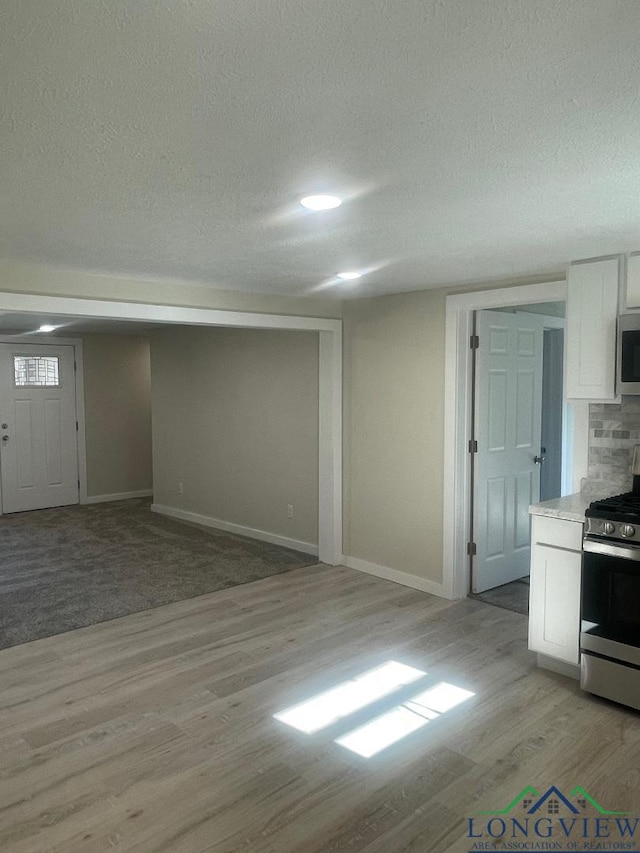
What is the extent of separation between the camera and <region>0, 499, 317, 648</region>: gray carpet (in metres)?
4.33

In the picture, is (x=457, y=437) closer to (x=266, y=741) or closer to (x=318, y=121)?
(x=266, y=741)

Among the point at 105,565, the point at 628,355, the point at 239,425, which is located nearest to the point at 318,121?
the point at 628,355

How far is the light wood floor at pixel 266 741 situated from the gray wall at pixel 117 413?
4.52 metres

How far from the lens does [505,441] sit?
15.4 feet

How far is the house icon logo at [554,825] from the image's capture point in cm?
216

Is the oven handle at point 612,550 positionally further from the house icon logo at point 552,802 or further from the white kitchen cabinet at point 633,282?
the white kitchen cabinet at point 633,282

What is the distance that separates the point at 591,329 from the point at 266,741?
2611mm

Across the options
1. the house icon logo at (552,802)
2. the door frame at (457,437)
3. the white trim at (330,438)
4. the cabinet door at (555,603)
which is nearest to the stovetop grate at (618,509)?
the cabinet door at (555,603)

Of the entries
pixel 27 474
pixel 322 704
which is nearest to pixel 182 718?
pixel 322 704

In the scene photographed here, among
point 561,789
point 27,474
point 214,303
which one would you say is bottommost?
point 561,789

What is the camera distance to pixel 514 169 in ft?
6.51

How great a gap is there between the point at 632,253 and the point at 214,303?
2.59 meters

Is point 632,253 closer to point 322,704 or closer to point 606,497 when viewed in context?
point 606,497

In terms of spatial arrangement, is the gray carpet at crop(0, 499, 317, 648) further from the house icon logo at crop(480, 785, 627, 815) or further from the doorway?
the house icon logo at crop(480, 785, 627, 815)
